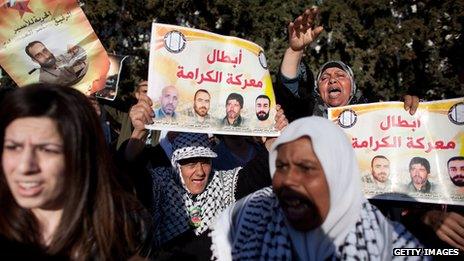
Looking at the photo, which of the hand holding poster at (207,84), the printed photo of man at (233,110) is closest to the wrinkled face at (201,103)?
the hand holding poster at (207,84)

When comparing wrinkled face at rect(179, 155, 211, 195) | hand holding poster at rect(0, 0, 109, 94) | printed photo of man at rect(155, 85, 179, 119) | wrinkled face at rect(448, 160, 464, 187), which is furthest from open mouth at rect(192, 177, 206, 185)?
wrinkled face at rect(448, 160, 464, 187)

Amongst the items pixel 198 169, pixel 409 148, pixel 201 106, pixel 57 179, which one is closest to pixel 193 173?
pixel 198 169

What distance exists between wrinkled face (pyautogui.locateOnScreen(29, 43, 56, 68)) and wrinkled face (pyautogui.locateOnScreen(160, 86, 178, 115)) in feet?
2.73

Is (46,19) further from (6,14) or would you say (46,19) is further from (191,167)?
(191,167)

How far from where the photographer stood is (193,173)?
3.71m

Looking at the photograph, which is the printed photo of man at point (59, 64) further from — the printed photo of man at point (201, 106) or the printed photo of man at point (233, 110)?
the printed photo of man at point (233, 110)

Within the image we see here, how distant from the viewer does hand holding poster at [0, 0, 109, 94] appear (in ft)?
11.8

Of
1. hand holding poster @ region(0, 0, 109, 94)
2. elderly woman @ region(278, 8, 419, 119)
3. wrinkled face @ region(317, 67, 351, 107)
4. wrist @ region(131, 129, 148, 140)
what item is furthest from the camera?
wrinkled face @ region(317, 67, 351, 107)

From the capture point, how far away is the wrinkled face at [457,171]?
3.43 metres

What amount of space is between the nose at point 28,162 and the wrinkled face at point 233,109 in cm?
182

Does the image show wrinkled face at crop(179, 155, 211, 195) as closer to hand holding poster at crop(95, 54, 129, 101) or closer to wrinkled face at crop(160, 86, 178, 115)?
wrinkled face at crop(160, 86, 178, 115)

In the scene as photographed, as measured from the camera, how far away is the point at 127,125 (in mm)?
4340

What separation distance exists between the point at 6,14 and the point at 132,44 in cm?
712

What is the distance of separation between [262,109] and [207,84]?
395mm
